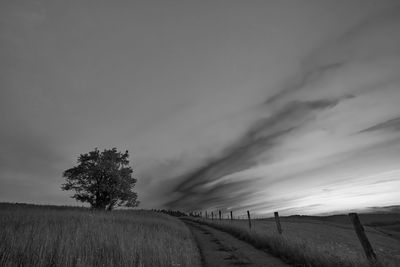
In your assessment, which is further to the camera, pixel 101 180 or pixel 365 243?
pixel 101 180

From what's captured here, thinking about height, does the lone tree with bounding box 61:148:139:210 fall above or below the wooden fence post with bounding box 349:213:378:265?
above

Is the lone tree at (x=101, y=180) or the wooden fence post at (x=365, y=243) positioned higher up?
the lone tree at (x=101, y=180)

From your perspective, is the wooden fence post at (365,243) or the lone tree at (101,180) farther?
the lone tree at (101,180)

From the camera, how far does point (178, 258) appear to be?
839 centimetres

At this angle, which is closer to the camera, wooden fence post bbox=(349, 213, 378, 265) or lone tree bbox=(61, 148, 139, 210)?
wooden fence post bbox=(349, 213, 378, 265)

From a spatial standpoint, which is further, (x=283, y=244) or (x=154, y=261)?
(x=283, y=244)

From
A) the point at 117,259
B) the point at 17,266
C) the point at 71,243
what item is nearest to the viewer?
the point at 17,266

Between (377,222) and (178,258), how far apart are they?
9866 inches

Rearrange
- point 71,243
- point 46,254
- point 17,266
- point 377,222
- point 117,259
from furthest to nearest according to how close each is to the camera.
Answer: point 377,222
point 71,243
point 117,259
point 46,254
point 17,266

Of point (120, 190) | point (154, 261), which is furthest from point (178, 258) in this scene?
point (120, 190)

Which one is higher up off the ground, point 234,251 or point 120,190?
point 120,190

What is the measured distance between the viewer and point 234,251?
11070 millimetres

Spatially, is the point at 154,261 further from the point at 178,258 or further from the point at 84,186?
the point at 84,186

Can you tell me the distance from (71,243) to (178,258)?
11.8 feet
